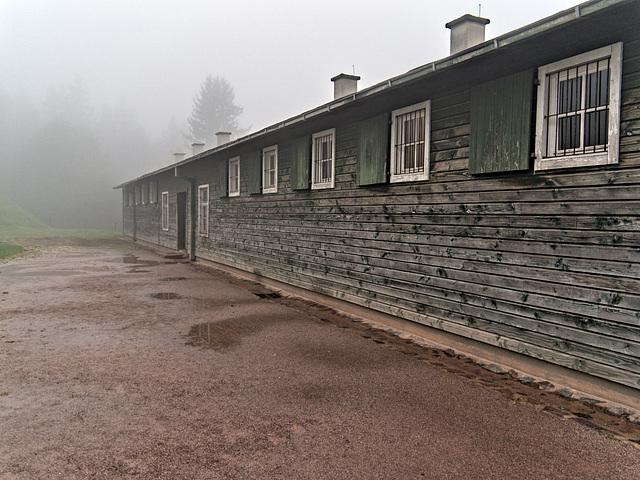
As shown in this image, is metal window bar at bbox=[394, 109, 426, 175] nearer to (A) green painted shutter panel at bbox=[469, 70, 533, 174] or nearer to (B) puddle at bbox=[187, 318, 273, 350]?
(A) green painted shutter panel at bbox=[469, 70, 533, 174]

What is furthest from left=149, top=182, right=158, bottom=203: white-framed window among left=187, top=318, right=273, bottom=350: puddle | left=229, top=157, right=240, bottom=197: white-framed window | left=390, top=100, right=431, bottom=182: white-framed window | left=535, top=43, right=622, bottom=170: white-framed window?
left=535, top=43, right=622, bottom=170: white-framed window

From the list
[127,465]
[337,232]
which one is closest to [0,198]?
[337,232]

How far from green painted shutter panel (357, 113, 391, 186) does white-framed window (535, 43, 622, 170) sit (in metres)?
2.45

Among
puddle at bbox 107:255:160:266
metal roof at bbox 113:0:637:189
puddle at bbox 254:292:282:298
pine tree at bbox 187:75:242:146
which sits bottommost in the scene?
puddle at bbox 254:292:282:298

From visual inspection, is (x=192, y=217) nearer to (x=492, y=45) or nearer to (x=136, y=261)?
(x=136, y=261)

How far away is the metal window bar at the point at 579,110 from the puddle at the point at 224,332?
172 inches

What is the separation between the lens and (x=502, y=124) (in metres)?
4.83

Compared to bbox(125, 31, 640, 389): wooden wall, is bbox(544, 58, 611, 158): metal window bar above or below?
above

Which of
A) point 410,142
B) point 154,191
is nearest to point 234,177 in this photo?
point 410,142

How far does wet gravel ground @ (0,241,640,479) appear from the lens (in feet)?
9.48

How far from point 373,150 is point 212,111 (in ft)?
189

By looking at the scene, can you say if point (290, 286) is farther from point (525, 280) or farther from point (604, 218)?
point (604, 218)

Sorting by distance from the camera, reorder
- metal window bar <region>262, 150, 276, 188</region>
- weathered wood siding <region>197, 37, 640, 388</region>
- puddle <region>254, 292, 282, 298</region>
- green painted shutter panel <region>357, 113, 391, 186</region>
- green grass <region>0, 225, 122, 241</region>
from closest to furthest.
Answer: weathered wood siding <region>197, 37, 640, 388</region> → green painted shutter panel <region>357, 113, 391, 186</region> → puddle <region>254, 292, 282, 298</region> → metal window bar <region>262, 150, 276, 188</region> → green grass <region>0, 225, 122, 241</region>

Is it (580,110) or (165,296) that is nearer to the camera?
(580,110)
